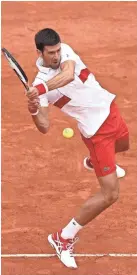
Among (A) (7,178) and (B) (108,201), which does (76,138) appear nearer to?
(A) (7,178)

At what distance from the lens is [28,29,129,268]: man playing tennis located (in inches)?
263

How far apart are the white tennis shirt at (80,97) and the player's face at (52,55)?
0.08 meters

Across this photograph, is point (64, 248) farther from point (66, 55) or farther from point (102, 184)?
point (66, 55)

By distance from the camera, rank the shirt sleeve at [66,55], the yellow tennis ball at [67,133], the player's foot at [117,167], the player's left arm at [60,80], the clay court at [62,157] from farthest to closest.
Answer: the yellow tennis ball at [67,133] → the player's foot at [117,167] → the clay court at [62,157] → the shirt sleeve at [66,55] → the player's left arm at [60,80]

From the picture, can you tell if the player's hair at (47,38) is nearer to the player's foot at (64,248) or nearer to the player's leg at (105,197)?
the player's leg at (105,197)

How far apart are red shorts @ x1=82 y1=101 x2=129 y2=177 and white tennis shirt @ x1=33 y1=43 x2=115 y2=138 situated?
0.23 feet

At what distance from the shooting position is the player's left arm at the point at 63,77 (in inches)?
258

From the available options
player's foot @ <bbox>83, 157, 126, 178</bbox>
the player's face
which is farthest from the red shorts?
player's foot @ <bbox>83, 157, 126, 178</bbox>

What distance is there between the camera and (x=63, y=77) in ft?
21.6

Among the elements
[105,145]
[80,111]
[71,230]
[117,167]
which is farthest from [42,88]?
[117,167]

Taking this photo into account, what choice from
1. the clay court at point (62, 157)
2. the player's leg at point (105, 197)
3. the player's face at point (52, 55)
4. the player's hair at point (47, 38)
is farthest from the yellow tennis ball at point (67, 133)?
the player's hair at point (47, 38)

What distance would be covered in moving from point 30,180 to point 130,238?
5.28 feet

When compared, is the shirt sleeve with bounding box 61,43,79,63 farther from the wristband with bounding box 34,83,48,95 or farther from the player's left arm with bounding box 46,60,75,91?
Result: the wristband with bounding box 34,83,48,95

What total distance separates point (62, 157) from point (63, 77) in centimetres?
250
